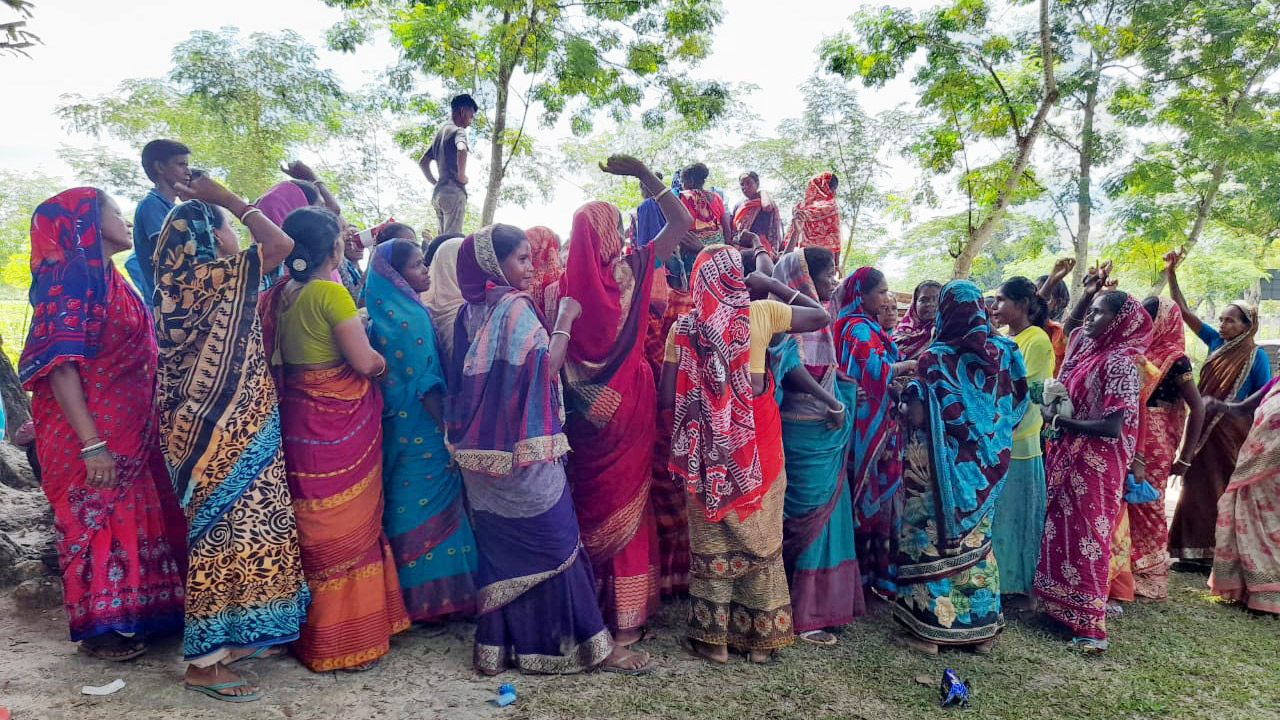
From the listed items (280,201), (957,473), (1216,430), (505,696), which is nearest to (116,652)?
(505,696)

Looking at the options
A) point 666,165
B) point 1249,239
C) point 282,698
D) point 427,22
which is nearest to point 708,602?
point 282,698

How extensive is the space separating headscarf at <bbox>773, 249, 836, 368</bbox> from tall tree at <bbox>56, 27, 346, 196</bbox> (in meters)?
16.0

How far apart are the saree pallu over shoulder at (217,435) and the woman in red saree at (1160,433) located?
513 cm

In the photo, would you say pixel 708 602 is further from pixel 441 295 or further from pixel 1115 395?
pixel 1115 395

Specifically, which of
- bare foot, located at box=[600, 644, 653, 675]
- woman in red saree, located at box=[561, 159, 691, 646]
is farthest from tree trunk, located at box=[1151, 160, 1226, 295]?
bare foot, located at box=[600, 644, 653, 675]

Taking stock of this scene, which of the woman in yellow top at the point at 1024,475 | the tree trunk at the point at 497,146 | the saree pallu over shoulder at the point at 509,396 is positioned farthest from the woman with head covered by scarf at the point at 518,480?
the tree trunk at the point at 497,146

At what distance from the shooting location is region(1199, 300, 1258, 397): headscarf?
5.42m

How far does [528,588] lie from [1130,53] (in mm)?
14161

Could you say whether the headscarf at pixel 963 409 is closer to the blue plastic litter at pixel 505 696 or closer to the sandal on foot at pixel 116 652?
the blue plastic litter at pixel 505 696

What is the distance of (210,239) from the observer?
3092 mm

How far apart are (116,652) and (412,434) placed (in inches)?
64.0

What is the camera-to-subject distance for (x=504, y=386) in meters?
3.26

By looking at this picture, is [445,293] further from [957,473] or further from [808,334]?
[957,473]

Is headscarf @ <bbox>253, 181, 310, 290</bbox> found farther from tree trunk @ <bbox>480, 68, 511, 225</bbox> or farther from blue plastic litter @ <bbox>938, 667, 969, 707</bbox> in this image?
tree trunk @ <bbox>480, 68, 511, 225</bbox>
